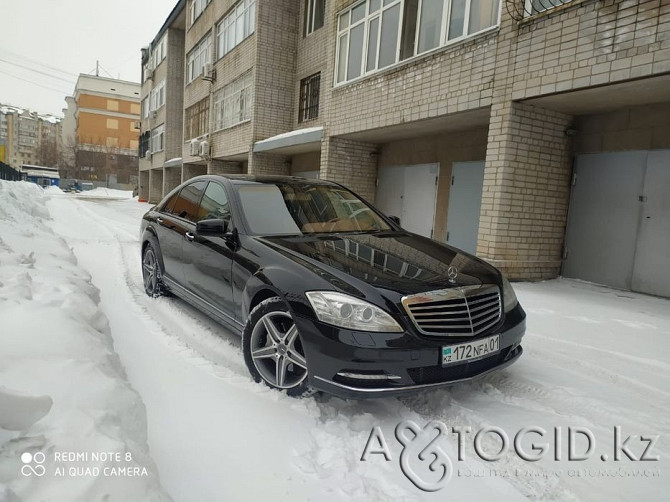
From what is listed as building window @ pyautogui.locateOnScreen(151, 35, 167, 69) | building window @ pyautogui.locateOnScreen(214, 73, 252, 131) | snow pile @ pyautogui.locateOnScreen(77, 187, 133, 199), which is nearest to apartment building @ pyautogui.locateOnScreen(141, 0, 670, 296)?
building window @ pyautogui.locateOnScreen(214, 73, 252, 131)

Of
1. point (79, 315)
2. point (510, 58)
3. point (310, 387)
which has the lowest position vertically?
→ point (310, 387)

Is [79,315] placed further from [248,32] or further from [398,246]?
[248,32]

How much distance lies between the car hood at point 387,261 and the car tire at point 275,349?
378mm

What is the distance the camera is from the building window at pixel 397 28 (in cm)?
746

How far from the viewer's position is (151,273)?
5.17 meters

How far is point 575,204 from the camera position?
7.32 metres

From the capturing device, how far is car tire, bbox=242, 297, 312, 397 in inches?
105

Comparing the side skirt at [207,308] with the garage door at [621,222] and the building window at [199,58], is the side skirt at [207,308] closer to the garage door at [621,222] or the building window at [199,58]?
the garage door at [621,222]

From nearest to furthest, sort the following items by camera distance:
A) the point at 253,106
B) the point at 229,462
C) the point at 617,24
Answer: the point at 229,462
the point at 617,24
the point at 253,106

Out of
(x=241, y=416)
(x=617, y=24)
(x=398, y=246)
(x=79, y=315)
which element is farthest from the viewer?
(x=617, y=24)

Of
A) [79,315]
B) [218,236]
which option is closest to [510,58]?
[218,236]

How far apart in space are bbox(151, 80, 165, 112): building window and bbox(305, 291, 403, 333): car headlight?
3095 cm

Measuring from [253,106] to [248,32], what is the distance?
3.25m

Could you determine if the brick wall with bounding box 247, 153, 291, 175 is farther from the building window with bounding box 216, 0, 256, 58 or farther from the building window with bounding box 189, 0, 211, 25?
the building window with bounding box 189, 0, 211, 25
